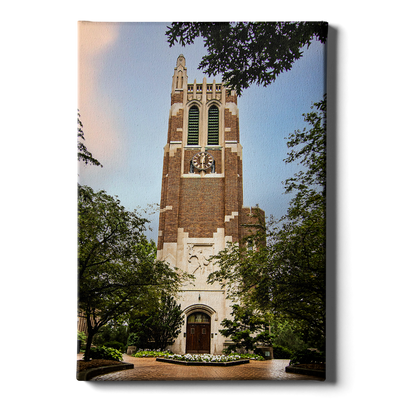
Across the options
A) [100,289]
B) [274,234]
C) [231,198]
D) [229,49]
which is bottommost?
[100,289]

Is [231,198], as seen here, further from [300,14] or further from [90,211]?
[300,14]

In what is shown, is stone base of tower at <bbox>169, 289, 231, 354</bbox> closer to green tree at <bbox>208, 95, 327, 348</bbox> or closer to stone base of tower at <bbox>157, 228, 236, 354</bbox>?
stone base of tower at <bbox>157, 228, 236, 354</bbox>

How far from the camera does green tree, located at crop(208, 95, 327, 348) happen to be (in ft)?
21.6

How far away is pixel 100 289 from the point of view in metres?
7.40

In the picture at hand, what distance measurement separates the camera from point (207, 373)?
6320 mm

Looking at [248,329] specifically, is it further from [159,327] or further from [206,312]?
[159,327]

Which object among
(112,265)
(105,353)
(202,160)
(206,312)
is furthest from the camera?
(202,160)

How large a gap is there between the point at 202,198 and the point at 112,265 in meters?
8.24

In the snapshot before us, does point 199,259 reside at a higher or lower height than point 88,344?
higher

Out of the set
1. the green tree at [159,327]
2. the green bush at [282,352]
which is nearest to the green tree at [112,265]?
the green tree at [159,327]

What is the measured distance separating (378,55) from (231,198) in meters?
9.34

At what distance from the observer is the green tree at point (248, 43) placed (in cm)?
643

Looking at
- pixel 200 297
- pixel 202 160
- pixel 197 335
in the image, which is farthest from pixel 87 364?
pixel 202 160
